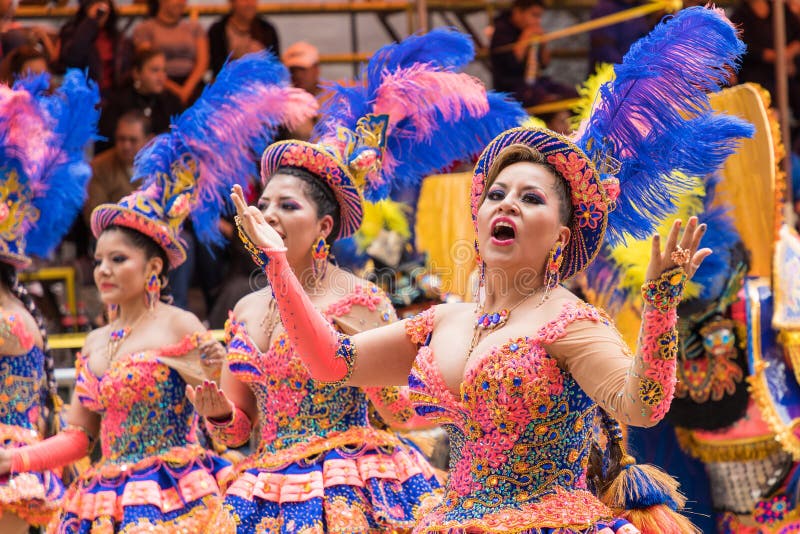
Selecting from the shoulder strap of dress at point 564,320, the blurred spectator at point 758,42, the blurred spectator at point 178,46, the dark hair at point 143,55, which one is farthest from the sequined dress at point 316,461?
the blurred spectator at point 758,42

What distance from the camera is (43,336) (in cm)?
516

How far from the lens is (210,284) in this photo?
716 cm

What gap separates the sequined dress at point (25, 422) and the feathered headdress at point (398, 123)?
148 centimetres

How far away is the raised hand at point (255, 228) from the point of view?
311 cm

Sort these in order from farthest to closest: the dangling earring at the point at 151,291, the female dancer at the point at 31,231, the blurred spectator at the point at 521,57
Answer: the blurred spectator at the point at 521,57 → the female dancer at the point at 31,231 → the dangling earring at the point at 151,291

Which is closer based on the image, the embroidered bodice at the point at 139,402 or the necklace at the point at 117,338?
the embroidered bodice at the point at 139,402

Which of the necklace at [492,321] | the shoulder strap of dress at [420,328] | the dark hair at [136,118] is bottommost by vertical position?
the shoulder strap of dress at [420,328]

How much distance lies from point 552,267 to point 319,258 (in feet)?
3.99

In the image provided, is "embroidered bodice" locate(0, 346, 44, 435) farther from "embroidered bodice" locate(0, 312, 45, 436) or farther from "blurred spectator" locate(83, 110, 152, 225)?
"blurred spectator" locate(83, 110, 152, 225)

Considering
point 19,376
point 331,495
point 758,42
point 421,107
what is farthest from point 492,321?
point 758,42

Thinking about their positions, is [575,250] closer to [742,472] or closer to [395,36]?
[742,472]

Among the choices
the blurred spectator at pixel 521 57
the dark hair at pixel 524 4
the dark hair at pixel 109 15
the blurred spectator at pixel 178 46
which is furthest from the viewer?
the dark hair at pixel 524 4

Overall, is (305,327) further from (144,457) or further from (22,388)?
(22,388)

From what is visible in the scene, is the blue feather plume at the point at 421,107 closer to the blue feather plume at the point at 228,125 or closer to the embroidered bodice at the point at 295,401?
the blue feather plume at the point at 228,125
